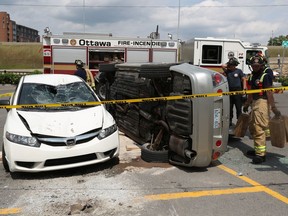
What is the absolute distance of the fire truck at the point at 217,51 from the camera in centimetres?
1442

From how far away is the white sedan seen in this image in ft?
15.5

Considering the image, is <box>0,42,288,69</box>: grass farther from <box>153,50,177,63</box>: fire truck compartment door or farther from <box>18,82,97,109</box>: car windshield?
<box>18,82,97,109</box>: car windshield

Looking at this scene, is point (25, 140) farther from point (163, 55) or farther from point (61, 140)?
point (163, 55)

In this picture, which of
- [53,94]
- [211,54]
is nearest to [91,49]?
[211,54]

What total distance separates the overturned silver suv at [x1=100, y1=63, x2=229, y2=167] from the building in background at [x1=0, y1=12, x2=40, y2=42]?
129 m

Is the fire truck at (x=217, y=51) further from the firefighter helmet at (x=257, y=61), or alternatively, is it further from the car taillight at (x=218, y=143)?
the car taillight at (x=218, y=143)

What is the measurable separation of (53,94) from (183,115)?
242 cm

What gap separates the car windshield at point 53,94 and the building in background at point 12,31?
128m

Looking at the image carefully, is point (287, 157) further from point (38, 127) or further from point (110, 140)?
point (38, 127)

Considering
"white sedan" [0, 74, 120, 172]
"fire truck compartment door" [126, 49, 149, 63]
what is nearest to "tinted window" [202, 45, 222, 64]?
"fire truck compartment door" [126, 49, 149, 63]

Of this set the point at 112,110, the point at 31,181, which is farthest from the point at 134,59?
the point at 31,181

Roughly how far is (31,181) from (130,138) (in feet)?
9.55

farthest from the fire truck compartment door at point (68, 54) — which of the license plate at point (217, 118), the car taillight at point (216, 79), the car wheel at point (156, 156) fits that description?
the license plate at point (217, 118)

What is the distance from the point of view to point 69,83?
6.45 m
